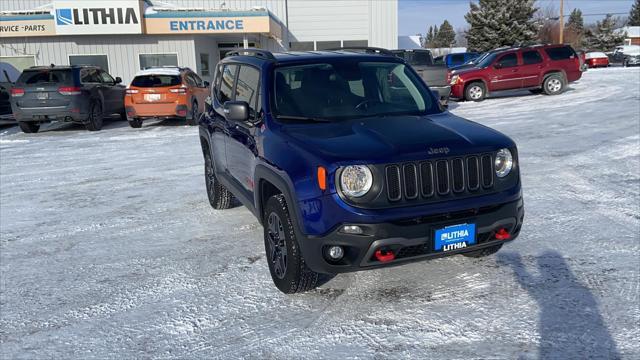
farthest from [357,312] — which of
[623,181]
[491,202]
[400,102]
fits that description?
[623,181]

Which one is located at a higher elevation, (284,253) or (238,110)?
(238,110)

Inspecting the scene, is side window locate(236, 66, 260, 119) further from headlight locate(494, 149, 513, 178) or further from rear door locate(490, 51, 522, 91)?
rear door locate(490, 51, 522, 91)

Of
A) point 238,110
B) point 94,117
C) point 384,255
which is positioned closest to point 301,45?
point 94,117

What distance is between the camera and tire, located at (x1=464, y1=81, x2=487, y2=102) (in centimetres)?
1816

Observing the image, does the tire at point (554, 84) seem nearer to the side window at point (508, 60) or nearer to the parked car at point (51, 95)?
the side window at point (508, 60)

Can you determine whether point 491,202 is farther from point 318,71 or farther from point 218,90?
point 218,90

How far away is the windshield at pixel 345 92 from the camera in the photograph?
4582 millimetres

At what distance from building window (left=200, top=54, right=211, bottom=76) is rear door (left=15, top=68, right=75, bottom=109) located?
11345 mm

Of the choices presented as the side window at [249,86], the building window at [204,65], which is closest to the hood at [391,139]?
the side window at [249,86]

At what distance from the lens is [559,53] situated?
18.0 meters

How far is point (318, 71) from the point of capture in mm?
4852

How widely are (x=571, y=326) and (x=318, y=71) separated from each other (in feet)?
9.54

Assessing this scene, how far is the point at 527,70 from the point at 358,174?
53.2ft

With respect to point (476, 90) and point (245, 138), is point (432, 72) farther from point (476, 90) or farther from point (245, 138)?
point (245, 138)
